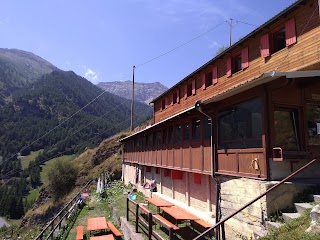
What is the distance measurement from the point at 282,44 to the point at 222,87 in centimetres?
554

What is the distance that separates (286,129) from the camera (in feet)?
33.4

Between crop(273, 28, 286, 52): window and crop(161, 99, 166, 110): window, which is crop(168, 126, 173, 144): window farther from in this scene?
crop(161, 99, 166, 110): window

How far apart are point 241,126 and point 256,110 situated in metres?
0.99

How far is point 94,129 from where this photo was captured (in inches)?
7598

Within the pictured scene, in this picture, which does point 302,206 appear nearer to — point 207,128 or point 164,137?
point 207,128

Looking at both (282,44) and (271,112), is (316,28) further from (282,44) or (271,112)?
(271,112)

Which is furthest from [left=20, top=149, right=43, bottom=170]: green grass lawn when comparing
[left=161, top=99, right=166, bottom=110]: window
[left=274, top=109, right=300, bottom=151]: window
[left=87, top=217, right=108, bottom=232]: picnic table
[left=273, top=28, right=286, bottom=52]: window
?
[left=274, top=109, right=300, bottom=151]: window

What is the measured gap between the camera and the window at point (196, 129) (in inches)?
578

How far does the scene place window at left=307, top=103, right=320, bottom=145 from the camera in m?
10.6

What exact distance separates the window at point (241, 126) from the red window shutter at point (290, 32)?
5.70 metres

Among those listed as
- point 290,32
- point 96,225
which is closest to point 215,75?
point 290,32

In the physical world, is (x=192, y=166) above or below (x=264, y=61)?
below

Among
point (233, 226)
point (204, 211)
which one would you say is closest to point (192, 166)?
point (204, 211)

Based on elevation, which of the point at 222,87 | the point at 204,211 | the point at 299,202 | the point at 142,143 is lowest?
the point at 204,211
